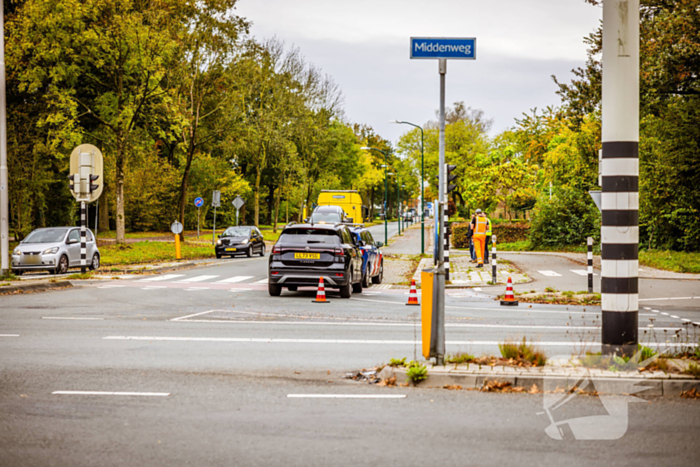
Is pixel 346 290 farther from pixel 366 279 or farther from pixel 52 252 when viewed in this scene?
pixel 52 252

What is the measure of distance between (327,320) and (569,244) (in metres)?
29.9

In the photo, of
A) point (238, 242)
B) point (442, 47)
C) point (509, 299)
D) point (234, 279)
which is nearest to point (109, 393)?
point (442, 47)

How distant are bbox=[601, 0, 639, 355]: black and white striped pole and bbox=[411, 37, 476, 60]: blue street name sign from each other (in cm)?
181

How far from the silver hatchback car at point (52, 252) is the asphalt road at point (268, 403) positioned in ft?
36.2

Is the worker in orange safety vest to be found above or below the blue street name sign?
below

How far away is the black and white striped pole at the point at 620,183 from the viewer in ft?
23.7

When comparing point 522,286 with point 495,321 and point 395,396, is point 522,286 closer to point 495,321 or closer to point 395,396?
point 495,321

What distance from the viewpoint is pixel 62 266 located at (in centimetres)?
2389

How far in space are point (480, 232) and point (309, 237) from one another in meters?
11.2

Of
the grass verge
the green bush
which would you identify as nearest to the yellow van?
the grass verge

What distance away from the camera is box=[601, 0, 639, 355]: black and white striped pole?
7.24 m

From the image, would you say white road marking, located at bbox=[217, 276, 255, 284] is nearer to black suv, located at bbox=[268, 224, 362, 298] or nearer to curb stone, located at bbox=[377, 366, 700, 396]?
black suv, located at bbox=[268, 224, 362, 298]

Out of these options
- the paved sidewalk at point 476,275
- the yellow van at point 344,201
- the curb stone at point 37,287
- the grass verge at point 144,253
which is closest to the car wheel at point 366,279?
the paved sidewalk at point 476,275

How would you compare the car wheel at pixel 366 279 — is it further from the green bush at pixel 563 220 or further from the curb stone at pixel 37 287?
the green bush at pixel 563 220
